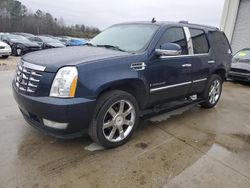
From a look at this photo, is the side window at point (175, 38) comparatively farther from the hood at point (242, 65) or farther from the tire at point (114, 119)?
the hood at point (242, 65)

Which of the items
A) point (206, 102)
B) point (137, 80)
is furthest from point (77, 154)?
point (206, 102)

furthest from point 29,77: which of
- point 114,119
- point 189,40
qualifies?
point 189,40

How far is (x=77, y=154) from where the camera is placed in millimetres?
3125

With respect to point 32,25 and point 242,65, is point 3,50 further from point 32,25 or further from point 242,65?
point 32,25

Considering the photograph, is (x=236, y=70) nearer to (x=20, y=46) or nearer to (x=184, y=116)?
(x=184, y=116)

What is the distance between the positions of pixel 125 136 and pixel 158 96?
0.87 metres

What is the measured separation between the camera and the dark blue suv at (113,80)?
9.15ft

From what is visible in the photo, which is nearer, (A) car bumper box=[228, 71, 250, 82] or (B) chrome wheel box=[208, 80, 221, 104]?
(B) chrome wheel box=[208, 80, 221, 104]

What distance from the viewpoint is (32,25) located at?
47281 mm

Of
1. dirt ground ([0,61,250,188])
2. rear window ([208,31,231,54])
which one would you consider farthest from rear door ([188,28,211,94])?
dirt ground ([0,61,250,188])

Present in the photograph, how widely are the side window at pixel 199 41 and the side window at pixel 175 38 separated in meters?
0.31

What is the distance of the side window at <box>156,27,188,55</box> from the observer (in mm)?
3831

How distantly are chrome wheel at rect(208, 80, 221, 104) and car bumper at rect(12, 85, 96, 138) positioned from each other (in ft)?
11.0

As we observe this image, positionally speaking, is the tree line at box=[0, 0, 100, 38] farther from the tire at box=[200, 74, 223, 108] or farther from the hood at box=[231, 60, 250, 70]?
the tire at box=[200, 74, 223, 108]
